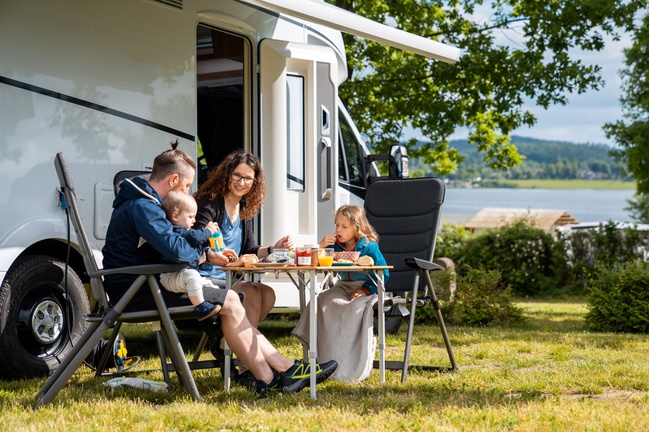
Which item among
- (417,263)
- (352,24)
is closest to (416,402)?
(417,263)

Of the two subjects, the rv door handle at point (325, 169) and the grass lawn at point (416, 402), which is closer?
the grass lawn at point (416, 402)

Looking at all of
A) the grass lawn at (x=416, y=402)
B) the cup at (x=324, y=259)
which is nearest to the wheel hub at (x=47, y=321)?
the grass lawn at (x=416, y=402)

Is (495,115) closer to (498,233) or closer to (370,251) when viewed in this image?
(498,233)

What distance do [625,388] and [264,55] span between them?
3.31m

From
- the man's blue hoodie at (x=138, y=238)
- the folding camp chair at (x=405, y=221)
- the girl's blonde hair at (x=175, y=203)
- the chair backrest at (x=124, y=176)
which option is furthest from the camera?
the folding camp chair at (x=405, y=221)

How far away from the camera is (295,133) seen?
6.70 metres

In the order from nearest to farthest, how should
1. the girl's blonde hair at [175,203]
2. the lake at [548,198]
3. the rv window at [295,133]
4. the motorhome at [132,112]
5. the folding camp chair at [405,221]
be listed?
the girl's blonde hair at [175,203] < the motorhome at [132,112] < the folding camp chair at [405,221] < the rv window at [295,133] < the lake at [548,198]

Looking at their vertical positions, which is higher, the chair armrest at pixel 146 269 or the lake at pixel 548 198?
the chair armrest at pixel 146 269

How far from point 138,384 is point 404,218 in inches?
86.7

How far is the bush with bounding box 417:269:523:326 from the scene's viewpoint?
8.73 metres

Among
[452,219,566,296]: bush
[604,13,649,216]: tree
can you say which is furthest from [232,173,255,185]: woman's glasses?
[604,13,649,216]: tree

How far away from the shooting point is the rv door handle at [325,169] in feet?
22.2

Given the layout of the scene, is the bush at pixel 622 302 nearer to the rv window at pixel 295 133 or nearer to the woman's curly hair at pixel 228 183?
the rv window at pixel 295 133

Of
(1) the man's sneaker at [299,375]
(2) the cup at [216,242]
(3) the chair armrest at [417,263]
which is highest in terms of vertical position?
A: (2) the cup at [216,242]
